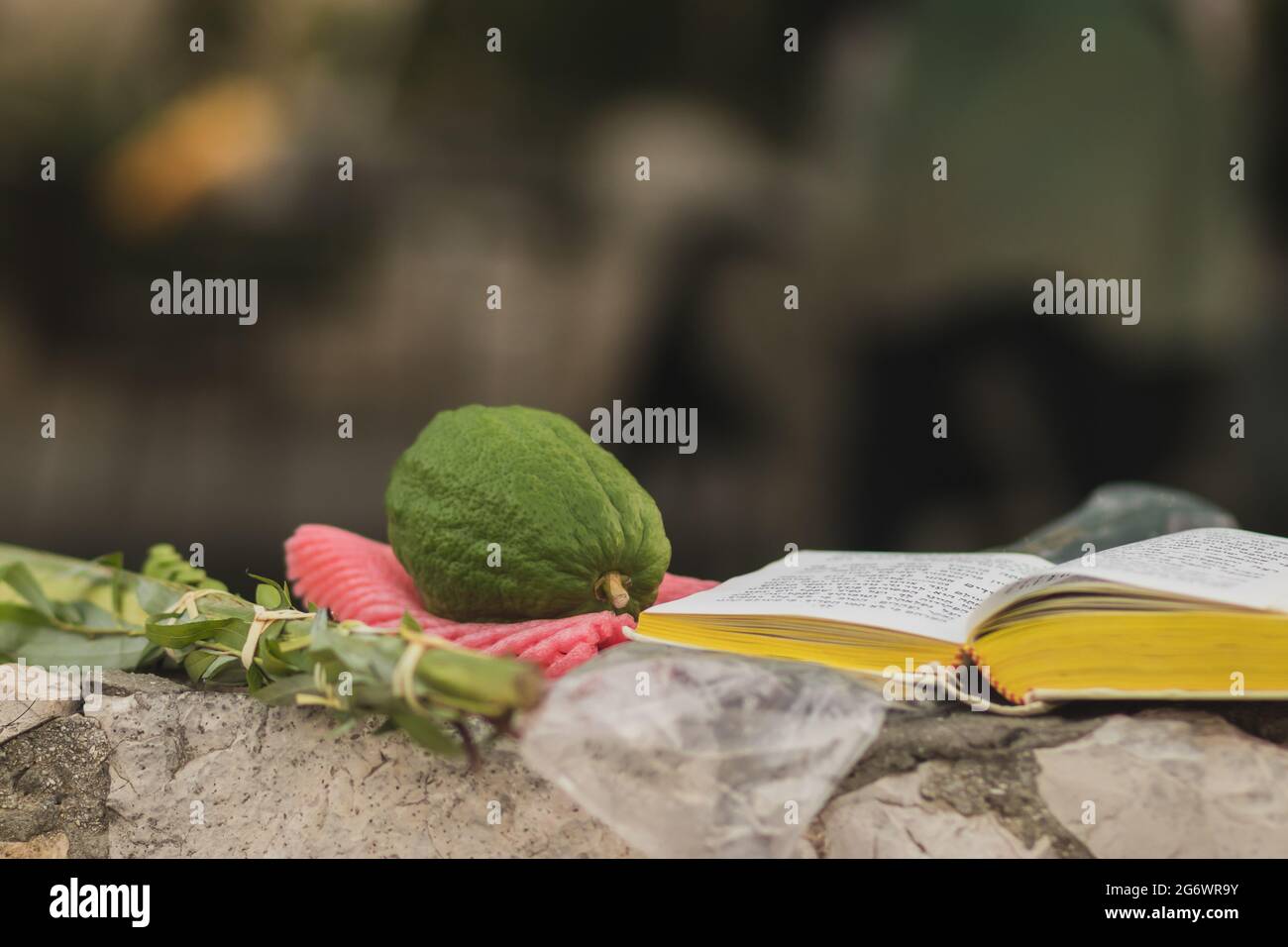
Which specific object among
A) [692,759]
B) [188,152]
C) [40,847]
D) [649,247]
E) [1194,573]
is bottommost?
[40,847]

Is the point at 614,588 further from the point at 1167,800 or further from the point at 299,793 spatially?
the point at 1167,800

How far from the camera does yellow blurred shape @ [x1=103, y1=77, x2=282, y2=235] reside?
1958mm

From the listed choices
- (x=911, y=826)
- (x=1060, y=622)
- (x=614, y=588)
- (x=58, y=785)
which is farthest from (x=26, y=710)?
(x=1060, y=622)

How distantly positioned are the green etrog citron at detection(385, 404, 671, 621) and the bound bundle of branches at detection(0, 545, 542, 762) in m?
0.18

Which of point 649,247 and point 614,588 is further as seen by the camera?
point 649,247

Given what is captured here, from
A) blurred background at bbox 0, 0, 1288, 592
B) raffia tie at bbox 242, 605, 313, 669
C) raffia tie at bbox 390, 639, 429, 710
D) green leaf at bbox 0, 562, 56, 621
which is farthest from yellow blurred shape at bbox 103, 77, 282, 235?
raffia tie at bbox 390, 639, 429, 710

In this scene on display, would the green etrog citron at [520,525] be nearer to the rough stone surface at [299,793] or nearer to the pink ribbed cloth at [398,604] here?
the pink ribbed cloth at [398,604]

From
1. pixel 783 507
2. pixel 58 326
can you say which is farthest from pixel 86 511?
pixel 783 507

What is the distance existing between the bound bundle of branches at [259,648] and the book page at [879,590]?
254 mm

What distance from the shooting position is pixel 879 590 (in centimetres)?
91

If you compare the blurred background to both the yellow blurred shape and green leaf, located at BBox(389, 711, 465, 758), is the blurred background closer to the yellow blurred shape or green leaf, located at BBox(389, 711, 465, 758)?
the yellow blurred shape

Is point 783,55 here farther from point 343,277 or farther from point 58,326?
point 58,326

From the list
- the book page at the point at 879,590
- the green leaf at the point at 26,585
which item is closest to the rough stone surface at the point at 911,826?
the book page at the point at 879,590

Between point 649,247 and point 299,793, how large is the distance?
141 centimetres
